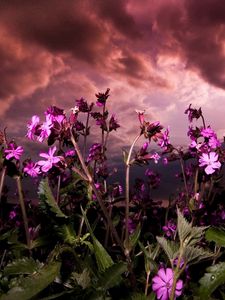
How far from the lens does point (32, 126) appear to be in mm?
2102

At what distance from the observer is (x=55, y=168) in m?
2.15

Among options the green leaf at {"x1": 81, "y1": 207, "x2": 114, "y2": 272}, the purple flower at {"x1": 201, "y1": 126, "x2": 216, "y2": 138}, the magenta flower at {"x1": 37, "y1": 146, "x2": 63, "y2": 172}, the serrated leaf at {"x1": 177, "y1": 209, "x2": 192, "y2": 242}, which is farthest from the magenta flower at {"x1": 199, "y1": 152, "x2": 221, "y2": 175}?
the serrated leaf at {"x1": 177, "y1": 209, "x2": 192, "y2": 242}

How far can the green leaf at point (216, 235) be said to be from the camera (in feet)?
3.79

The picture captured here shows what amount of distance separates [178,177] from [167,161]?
169 cm

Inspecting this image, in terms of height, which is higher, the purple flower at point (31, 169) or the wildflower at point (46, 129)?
the wildflower at point (46, 129)

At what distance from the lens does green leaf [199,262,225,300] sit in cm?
113

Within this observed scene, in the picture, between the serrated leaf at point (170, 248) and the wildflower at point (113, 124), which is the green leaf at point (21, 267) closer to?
the serrated leaf at point (170, 248)

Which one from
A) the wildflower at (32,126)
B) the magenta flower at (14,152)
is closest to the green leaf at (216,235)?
the wildflower at (32,126)

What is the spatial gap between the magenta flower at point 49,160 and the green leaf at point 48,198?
0.25 metres

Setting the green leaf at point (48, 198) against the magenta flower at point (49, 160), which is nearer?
the green leaf at point (48, 198)

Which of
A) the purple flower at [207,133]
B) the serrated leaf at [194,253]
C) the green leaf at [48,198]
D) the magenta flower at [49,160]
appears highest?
the purple flower at [207,133]

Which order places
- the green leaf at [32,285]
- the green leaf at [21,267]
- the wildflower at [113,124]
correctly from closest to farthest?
the green leaf at [32,285], the green leaf at [21,267], the wildflower at [113,124]

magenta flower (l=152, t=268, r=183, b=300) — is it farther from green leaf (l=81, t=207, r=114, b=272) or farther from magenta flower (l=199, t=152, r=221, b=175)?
magenta flower (l=199, t=152, r=221, b=175)

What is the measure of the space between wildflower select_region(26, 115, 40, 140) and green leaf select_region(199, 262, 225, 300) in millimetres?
1216
